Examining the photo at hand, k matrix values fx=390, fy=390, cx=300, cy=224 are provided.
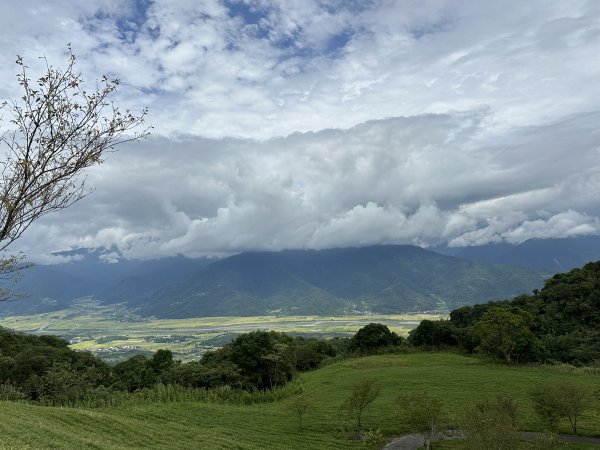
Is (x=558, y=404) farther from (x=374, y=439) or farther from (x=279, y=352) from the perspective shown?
(x=279, y=352)

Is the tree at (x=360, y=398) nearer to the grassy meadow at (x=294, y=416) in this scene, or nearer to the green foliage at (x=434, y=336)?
the grassy meadow at (x=294, y=416)

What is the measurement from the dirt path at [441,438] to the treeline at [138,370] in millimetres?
23448

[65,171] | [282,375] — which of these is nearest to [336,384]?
→ [282,375]

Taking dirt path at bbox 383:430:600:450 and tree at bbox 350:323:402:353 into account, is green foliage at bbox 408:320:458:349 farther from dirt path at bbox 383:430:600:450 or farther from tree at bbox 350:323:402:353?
dirt path at bbox 383:430:600:450

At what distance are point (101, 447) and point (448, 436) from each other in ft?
83.2

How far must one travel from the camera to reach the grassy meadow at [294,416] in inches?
855

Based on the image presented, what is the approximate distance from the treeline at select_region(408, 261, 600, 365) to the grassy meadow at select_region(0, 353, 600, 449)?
14.9 feet

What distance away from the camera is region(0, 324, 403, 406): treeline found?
1732 inches

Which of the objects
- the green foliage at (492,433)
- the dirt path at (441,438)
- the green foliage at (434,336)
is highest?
the green foliage at (492,433)

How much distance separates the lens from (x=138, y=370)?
67.1m

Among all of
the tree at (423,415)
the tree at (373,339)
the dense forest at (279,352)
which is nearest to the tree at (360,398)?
the tree at (423,415)

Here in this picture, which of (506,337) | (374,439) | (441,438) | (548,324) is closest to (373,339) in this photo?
(506,337)

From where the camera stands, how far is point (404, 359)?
212 ft

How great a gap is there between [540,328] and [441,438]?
5836 cm
